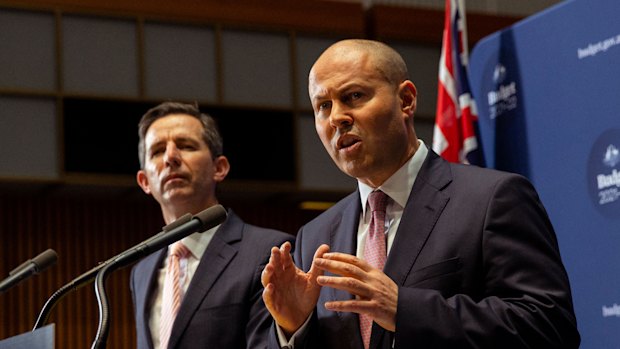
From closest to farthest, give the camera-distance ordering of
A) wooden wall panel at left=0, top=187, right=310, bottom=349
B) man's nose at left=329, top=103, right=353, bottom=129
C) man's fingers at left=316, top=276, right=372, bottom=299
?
man's fingers at left=316, top=276, right=372, bottom=299 → man's nose at left=329, top=103, right=353, bottom=129 → wooden wall panel at left=0, top=187, right=310, bottom=349

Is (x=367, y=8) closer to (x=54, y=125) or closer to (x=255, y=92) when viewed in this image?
(x=255, y=92)

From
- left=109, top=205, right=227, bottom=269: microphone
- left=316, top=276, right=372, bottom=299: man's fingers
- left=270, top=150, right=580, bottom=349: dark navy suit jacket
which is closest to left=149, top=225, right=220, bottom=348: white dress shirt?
left=109, top=205, right=227, bottom=269: microphone

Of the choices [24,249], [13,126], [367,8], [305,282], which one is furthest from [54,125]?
[305,282]

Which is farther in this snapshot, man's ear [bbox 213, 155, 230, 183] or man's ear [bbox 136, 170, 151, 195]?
man's ear [bbox 136, 170, 151, 195]

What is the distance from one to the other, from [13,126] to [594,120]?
6937 millimetres

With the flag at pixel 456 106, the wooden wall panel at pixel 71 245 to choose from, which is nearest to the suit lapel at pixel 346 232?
the flag at pixel 456 106

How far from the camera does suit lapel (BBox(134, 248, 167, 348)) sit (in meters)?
4.00

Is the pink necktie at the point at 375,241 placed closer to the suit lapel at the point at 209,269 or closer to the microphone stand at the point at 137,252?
the microphone stand at the point at 137,252

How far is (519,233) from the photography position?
8.91 feet

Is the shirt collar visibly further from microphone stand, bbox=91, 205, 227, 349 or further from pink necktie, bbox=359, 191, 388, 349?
microphone stand, bbox=91, 205, 227, 349

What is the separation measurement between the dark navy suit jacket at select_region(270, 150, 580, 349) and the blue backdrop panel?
1114 millimetres

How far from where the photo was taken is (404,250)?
2.81 metres

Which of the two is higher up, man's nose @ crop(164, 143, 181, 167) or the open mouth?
man's nose @ crop(164, 143, 181, 167)

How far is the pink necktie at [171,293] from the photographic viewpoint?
3857 millimetres
